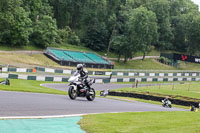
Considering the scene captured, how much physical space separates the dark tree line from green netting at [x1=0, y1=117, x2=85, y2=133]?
188ft

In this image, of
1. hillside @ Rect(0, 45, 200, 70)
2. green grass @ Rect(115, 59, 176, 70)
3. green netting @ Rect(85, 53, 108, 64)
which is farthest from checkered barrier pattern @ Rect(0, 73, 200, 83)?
green grass @ Rect(115, 59, 176, 70)

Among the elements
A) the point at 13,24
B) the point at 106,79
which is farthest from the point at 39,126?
the point at 13,24

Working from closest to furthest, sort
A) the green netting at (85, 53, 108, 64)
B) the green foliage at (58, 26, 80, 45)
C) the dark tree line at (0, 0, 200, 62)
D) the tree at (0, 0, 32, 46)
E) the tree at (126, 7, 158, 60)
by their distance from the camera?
1. the tree at (0, 0, 32, 46)
2. the dark tree line at (0, 0, 200, 62)
3. the green netting at (85, 53, 108, 64)
4. the green foliage at (58, 26, 80, 45)
5. the tree at (126, 7, 158, 60)

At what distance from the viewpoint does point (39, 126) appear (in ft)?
29.6

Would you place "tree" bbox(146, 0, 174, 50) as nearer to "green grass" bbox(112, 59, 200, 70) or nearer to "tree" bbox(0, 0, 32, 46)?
"green grass" bbox(112, 59, 200, 70)

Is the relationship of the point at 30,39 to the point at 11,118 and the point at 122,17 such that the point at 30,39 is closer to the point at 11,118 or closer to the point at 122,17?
the point at 122,17

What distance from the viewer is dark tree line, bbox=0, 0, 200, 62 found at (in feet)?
224

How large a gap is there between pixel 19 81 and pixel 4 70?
146 inches

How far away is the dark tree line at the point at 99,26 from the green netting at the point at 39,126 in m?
57.2

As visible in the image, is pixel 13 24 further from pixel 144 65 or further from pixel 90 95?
pixel 90 95

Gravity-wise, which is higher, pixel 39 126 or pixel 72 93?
pixel 72 93

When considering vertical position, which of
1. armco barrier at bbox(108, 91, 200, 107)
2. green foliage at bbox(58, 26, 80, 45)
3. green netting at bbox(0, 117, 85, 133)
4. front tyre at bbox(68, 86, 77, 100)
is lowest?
armco barrier at bbox(108, 91, 200, 107)

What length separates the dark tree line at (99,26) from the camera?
68188 millimetres

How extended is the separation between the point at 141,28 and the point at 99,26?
12.4m
